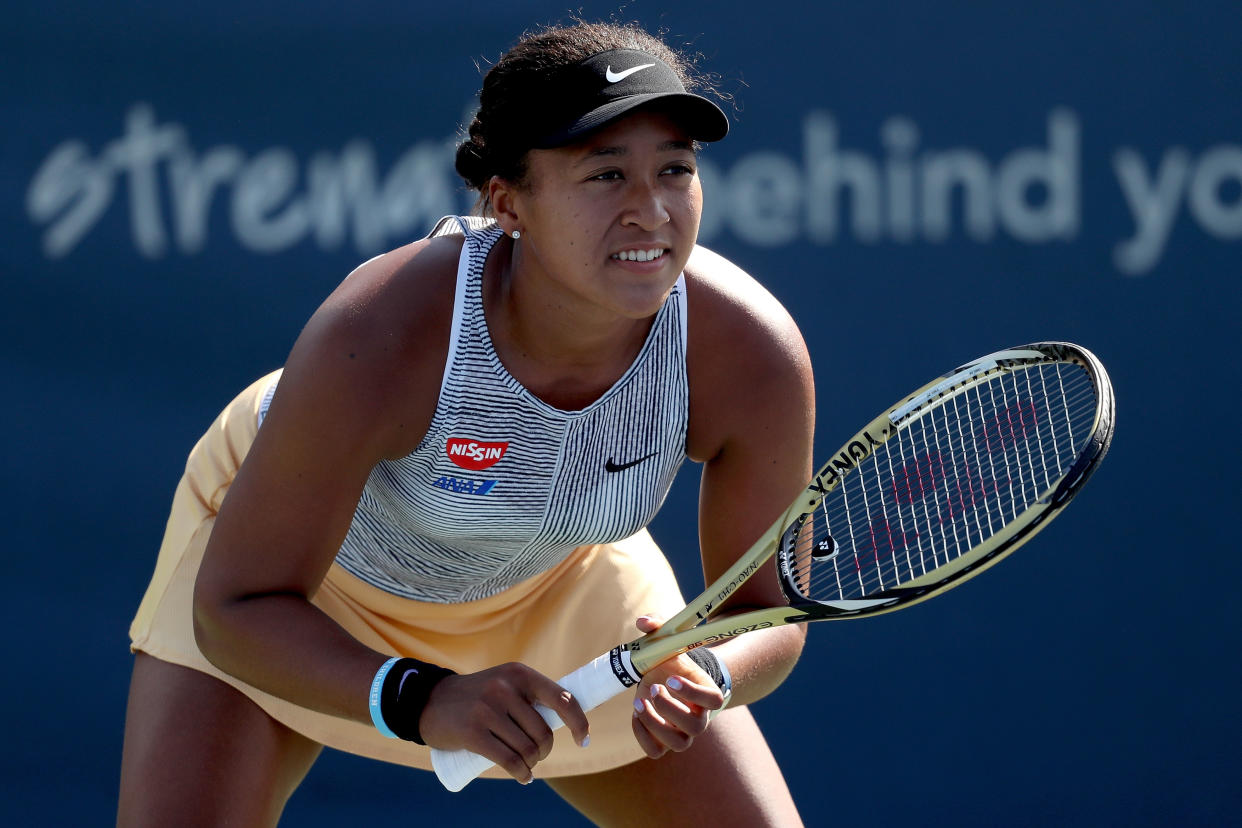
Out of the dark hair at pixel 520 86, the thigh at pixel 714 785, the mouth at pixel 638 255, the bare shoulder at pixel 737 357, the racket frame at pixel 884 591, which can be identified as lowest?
the thigh at pixel 714 785

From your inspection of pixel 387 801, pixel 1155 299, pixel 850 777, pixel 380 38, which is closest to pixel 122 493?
pixel 387 801

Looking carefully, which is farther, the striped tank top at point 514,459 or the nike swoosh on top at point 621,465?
the nike swoosh on top at point 621,465

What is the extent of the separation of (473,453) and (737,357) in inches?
15.4

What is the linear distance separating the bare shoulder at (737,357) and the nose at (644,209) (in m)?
0.22

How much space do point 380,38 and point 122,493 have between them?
1162 millimetres

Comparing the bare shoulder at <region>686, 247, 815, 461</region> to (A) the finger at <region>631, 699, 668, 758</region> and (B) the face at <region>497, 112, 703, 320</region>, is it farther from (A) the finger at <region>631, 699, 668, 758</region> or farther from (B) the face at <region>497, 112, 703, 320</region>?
(A) the finger at <region>631, 699, 668, 758</region>

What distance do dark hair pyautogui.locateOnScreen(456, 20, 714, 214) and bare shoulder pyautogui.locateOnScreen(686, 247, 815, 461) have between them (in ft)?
0.94

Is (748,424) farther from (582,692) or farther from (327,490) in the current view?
(327,490)

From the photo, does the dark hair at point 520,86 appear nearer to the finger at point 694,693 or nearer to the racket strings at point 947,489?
the finger at point 694,693

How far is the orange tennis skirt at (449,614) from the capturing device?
227 centimetres

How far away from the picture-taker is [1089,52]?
10.9 ft

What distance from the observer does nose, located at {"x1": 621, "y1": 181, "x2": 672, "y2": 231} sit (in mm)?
1881

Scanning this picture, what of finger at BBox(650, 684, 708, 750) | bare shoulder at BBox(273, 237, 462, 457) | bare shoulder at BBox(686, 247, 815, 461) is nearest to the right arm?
bare shoulder at BBox(273, 237, 462, 457)

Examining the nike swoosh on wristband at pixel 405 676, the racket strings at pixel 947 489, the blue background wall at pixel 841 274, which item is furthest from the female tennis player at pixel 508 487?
the blue background wall at pixel 841 274
